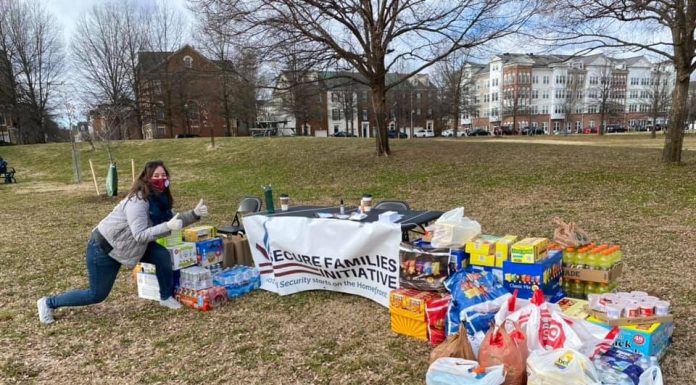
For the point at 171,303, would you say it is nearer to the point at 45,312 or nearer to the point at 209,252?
the point at 209,252

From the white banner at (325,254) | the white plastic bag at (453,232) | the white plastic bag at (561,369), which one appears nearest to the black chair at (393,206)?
the white banner at (325,254)

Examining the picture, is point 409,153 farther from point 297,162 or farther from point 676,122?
point 676,122

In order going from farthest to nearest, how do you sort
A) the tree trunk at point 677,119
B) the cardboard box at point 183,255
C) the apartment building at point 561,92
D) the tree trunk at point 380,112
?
the apartment building at point 561,92, the tree trunk at point 380,112, the tree trunk at point 677,119, the cardboard box at point 183,255

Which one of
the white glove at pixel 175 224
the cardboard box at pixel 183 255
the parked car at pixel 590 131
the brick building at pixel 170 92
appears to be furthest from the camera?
the parked car at pixel 590 131

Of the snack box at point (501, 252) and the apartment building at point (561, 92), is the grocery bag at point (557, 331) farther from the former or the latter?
the apartment building at point (561, 92)

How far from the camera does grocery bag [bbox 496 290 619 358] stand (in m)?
2.78

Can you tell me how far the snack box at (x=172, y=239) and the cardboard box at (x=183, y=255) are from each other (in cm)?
7

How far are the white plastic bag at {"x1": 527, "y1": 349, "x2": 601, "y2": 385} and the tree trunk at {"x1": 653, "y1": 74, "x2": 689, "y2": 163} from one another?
12.2m

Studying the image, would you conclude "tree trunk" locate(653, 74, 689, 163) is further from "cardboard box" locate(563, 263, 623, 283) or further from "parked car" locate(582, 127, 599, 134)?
"parked car" locate(582, 127, 599, 134)

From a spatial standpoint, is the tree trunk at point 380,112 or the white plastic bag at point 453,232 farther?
the tree trunk at point 380,112

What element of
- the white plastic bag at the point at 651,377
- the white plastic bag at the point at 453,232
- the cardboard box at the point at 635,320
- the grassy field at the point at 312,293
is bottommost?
the grassy field at the point at 312,293

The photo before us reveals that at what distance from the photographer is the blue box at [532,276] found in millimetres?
3428

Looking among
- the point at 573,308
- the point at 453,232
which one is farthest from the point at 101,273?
the point at 573,308

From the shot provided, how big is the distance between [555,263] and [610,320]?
668 millimetres
